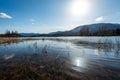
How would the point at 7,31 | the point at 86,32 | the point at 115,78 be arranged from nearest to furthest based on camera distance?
the point at 115,78 < the point at 7,31 < the point at 86,32

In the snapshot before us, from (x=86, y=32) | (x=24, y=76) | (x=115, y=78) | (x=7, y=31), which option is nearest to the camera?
(x=115, y=78)

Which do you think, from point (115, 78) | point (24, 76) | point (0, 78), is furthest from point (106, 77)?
point (0, 78)

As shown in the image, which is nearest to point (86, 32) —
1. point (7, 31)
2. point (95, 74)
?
point (7, 31)

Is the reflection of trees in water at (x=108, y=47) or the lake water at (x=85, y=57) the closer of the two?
the lake water at (x=85, y=57)

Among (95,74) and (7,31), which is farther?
(7,31)

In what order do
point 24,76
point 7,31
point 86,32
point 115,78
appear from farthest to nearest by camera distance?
1. point 86,32
2. point 7,31
3. point 24,76
4. point 115,78

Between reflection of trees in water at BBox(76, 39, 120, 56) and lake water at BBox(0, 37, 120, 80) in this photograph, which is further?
reflection of trees in water at BBox(76, 39, 120, 56)

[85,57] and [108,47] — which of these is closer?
[85,57]

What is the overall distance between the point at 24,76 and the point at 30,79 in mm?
897

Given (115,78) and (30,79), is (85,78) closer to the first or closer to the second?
(115,78)

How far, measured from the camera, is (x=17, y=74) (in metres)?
8.89

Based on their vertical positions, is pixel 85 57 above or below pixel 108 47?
below

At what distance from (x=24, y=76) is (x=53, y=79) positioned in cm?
244

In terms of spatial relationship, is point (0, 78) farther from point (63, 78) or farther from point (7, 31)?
point (7, 31)
